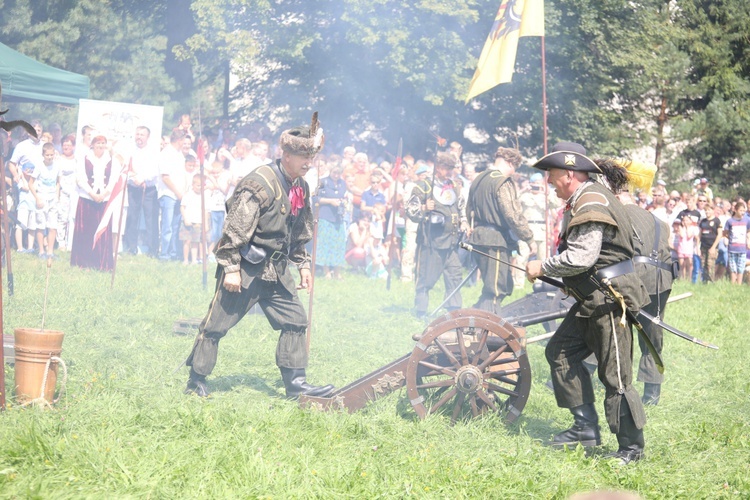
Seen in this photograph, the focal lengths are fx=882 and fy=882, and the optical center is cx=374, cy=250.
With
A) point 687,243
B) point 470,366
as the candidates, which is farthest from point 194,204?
point 470,366

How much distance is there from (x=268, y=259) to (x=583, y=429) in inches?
91.4

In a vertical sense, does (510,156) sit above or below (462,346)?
above

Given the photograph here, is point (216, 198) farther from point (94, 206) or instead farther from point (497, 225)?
point (497, 225)

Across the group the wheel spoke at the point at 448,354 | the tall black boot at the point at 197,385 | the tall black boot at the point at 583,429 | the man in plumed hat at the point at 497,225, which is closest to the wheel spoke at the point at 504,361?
the wheel spoke at the point at 448,354

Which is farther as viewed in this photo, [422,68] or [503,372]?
[422,68]

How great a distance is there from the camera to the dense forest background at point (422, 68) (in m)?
18.0

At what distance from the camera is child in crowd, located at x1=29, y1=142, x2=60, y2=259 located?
13.2 m

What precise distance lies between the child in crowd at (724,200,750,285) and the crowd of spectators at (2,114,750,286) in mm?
18

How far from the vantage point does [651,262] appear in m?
6.70

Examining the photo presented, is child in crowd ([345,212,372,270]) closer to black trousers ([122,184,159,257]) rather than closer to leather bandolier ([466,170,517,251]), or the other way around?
black trousers ([122,184,159,257])

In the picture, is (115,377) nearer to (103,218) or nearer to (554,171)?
(554,171)

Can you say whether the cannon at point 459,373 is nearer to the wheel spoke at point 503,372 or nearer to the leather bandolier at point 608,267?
the wheel spoke at point 503,372

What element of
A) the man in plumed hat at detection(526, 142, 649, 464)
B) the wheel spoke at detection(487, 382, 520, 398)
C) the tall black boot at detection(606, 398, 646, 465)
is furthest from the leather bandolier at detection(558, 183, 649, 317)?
the wheel spoke at detection(487, 382, 520, 398)

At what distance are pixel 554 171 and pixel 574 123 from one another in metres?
15.5
